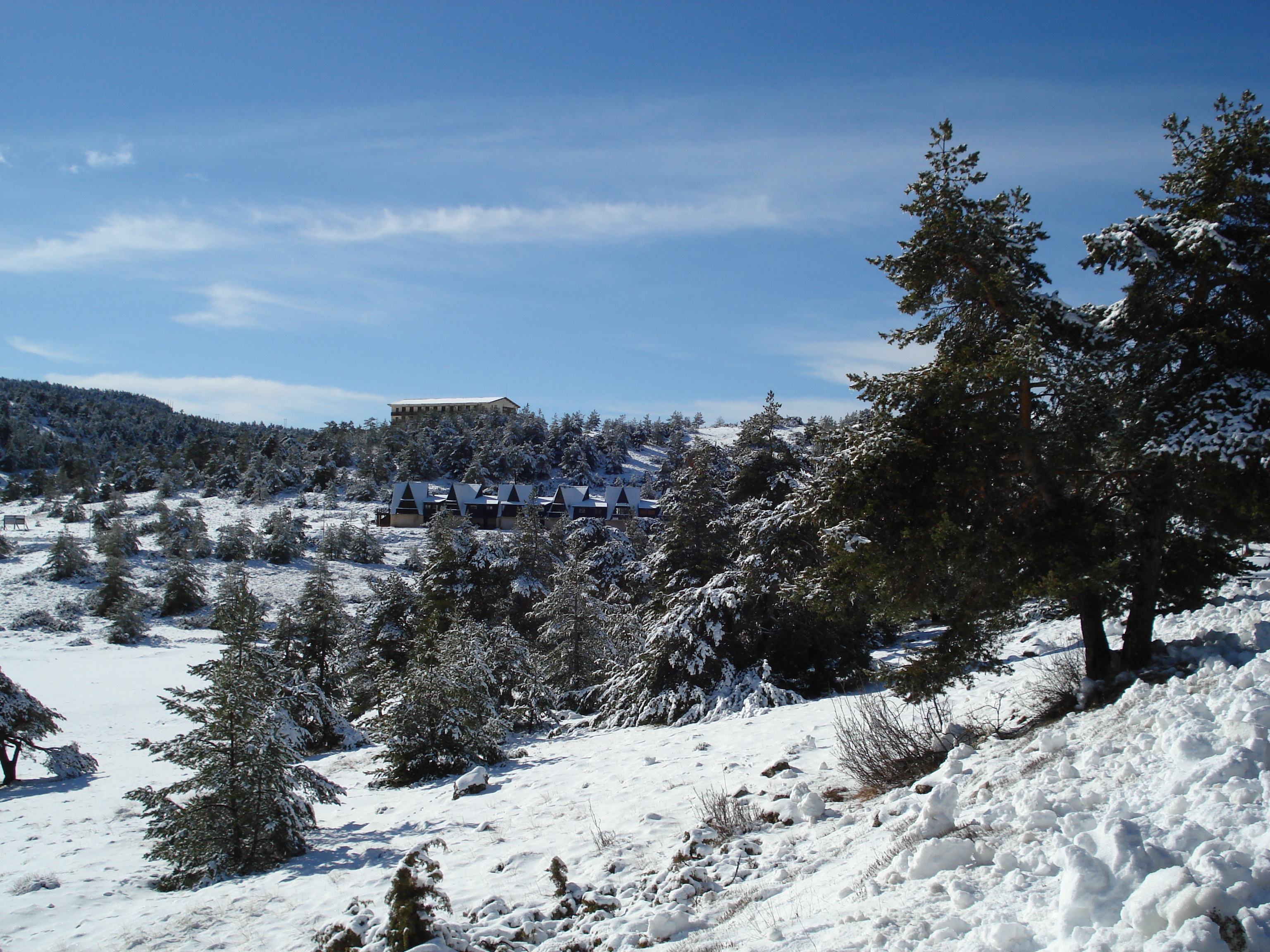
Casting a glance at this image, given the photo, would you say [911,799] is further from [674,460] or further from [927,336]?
[674,460]

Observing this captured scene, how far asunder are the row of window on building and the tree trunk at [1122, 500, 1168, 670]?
64.9 m

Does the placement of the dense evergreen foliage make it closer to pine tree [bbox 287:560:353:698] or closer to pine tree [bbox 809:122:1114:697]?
pine tree [bbox 809:122:1114:697]

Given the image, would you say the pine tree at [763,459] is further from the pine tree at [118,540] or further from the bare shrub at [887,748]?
the pine tree at [118,540]

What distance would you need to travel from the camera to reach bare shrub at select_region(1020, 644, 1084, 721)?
7.96 m

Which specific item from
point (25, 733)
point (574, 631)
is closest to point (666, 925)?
point (574, 631)

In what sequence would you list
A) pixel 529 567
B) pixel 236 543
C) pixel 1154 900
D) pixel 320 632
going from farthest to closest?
pixel 236 543 < pixel 529 567 < pixel 320 632 < pixel 1154 900

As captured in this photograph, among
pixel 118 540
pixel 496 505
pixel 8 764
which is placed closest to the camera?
pixel 8 764

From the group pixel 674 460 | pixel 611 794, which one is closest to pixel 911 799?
pixel 611 794

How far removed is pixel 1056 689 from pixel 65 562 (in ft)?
220

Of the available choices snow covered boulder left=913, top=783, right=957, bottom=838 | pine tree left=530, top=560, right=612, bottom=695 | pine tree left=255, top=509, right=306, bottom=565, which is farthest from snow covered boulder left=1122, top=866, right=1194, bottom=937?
pine tree left=255, top=509, right=306, bottom=565

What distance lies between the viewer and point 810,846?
6711mm

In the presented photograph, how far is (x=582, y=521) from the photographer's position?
2195 inches

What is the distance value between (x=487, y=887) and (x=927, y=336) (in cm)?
862

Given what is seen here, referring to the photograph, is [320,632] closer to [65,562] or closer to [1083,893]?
[1083,893]
